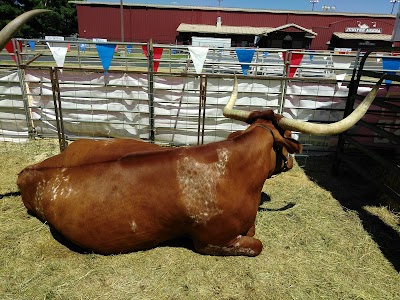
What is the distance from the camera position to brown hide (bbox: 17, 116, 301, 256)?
10.4ft

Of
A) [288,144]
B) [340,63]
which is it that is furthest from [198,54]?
[288,144]

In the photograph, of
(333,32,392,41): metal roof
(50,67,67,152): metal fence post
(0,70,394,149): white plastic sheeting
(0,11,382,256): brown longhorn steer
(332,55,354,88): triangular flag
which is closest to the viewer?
(0,11,382,256): brown longhorn steer

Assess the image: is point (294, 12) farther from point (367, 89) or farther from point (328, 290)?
point (328, 290)

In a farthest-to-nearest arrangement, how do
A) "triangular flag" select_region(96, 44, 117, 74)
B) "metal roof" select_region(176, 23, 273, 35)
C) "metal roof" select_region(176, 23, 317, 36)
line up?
"metal roof" select_region(176, 23, 273, 35)
"metal roof" select_region(176, 23, 317, 36)
"triangular flag" select_region(96, 44, 117, 74)

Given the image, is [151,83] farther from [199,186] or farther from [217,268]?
[217,268]

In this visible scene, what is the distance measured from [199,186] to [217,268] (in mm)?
875

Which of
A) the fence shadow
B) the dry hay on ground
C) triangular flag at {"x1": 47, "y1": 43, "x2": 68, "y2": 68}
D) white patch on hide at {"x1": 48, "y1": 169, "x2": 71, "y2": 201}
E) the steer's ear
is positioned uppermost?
triangular flag at {"x1": 47, "y1": 43, "x2": 68, "y2": 68}

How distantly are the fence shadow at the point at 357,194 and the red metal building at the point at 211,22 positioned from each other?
127ft

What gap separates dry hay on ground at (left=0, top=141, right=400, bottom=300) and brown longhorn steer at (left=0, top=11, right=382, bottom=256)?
Answer: 0.18m

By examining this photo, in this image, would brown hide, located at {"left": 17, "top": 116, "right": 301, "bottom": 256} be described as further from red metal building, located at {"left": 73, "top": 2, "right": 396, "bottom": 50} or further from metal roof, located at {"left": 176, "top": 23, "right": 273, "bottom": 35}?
red metal building, located at {"left": 73, "top": 2, "right": 396, "bottom": 50}

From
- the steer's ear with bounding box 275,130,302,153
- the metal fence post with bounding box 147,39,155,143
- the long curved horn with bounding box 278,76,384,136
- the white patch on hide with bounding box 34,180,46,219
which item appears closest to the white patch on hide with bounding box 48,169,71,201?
the white patch on hide with bounding box 34,180,46,219

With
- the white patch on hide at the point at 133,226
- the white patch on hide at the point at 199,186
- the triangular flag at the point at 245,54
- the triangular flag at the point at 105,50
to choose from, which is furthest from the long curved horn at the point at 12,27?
the triangular flag at the point at 245,54

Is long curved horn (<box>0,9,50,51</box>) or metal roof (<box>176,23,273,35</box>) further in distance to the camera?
metal roof (<box>176,23,273,35</box>)

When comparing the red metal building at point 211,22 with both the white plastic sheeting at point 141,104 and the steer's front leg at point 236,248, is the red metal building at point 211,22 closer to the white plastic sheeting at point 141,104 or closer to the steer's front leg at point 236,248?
the white plastic sheeting at point 141,104
